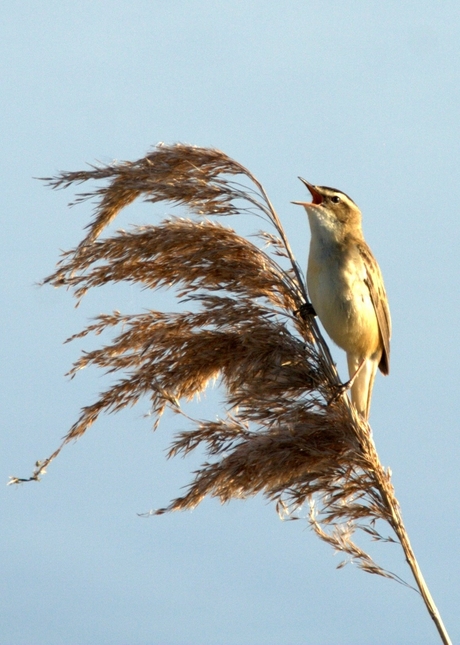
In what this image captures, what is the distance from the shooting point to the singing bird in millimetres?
3434

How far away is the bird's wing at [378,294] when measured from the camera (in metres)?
3.62

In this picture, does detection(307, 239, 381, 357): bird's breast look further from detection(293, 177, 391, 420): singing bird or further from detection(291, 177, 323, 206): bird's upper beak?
detection(291, 177, 323, 206): bird's upper beak

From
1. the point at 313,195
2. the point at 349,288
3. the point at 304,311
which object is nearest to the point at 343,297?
the point at 349,288

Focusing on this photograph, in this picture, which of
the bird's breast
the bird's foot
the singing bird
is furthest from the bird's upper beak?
the bird's foot

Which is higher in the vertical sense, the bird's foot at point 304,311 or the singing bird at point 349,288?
Answer: the singing bird at point 349,288

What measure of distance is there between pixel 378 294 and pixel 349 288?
0.26 metres

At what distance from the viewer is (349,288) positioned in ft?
11.4

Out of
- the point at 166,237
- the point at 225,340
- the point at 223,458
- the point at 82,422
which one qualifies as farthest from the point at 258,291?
the point at 82,422

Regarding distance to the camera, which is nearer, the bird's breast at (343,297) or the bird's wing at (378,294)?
the bird's breast at (343,297)

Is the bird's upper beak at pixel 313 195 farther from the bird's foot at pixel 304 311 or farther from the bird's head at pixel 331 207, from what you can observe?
the bird's foot at pixel 304 311

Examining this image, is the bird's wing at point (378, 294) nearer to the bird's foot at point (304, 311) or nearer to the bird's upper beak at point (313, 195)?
the bird's upper beak at point (313, 195)

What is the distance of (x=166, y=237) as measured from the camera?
274 cm

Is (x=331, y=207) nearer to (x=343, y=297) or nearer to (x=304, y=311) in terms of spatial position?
(x=343, y=297)

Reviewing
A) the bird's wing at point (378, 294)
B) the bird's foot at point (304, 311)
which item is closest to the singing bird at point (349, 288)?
the bird's wing at point (378, 294)
